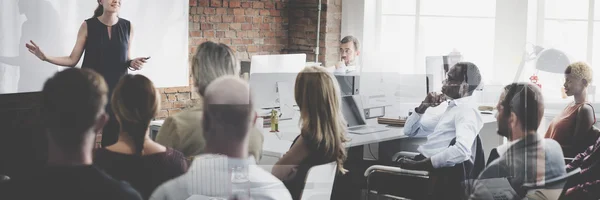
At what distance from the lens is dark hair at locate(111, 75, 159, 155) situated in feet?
7.57

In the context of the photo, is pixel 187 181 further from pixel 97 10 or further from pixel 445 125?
pixel 445 125

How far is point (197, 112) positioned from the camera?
2496 mm

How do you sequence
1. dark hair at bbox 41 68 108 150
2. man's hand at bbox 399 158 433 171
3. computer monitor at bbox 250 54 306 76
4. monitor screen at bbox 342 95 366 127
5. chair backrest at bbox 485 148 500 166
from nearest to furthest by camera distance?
dark hair at bbox 41 68 108 150
computer monitor at bbox 250 54 306 76
monitor screen at bbox 342 95 366 127
chair backrest at bbox 485 148 500 166
man's hand at bbox 399 158 433 171

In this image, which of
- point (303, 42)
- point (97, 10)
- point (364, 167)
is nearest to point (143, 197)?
point (97, 10)

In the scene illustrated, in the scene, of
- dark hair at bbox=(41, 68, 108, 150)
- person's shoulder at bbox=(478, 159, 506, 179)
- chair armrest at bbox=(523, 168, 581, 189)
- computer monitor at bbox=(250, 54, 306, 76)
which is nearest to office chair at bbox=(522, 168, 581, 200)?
chair armrest at bbox=(523, 168, 581, 189)

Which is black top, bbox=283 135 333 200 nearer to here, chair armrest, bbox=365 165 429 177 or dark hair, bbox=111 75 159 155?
chair armrest, bbox=365 165 429 177

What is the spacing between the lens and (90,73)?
2.27 meters

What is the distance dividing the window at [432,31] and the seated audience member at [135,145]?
1.09 meters

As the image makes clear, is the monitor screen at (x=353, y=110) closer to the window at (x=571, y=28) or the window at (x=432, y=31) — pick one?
the window at (x=432, y=31)

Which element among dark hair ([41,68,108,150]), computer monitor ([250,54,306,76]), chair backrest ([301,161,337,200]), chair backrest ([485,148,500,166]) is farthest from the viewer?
chair backrest ([485,148,500,166])

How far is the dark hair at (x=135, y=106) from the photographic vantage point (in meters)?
2.31

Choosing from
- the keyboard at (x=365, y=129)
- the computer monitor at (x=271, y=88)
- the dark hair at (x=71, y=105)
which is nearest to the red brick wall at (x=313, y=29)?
the computer monitor at (x=271, y=88)

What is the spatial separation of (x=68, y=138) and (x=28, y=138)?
0.56 feet

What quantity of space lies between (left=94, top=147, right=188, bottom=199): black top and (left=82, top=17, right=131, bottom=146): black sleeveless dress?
6cm
